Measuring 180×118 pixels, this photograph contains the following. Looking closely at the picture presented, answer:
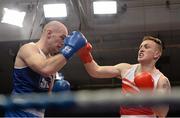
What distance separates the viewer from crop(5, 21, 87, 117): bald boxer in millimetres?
2021

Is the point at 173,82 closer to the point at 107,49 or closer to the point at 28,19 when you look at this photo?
the point at 107,49

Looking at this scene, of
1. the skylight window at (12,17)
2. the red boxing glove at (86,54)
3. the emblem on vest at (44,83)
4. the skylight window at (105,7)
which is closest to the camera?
the emblem on vest at (44,83)

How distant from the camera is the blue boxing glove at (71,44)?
6.73ft

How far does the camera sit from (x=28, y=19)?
5719 mm

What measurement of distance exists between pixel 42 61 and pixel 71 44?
23 centimetres

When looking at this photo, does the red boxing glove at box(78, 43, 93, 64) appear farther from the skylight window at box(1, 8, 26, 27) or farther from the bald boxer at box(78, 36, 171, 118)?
the skylight window at box(1, 8, 26, 27)

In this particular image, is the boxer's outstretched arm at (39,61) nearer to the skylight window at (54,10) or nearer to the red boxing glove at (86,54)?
the red boxing glove at (86,54)

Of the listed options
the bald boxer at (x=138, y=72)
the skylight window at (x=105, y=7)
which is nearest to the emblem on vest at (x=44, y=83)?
the bald boxer at (x=138, y=72)

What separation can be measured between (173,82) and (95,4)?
405 centimetres

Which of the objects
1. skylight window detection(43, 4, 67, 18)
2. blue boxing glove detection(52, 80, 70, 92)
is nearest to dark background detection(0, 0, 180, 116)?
skylight window detection(43, 4, 67, 18)

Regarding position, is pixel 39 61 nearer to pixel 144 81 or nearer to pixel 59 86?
pixel 59 86

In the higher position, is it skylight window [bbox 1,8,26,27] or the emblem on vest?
skylight window [bbox 1,8,26,27]

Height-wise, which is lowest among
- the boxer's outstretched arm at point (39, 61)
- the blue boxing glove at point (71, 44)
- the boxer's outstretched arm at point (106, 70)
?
the boxer's outstretched arm at point (106, 70)

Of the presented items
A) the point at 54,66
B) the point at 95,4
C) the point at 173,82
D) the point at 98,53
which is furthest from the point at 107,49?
the point at 54,66
